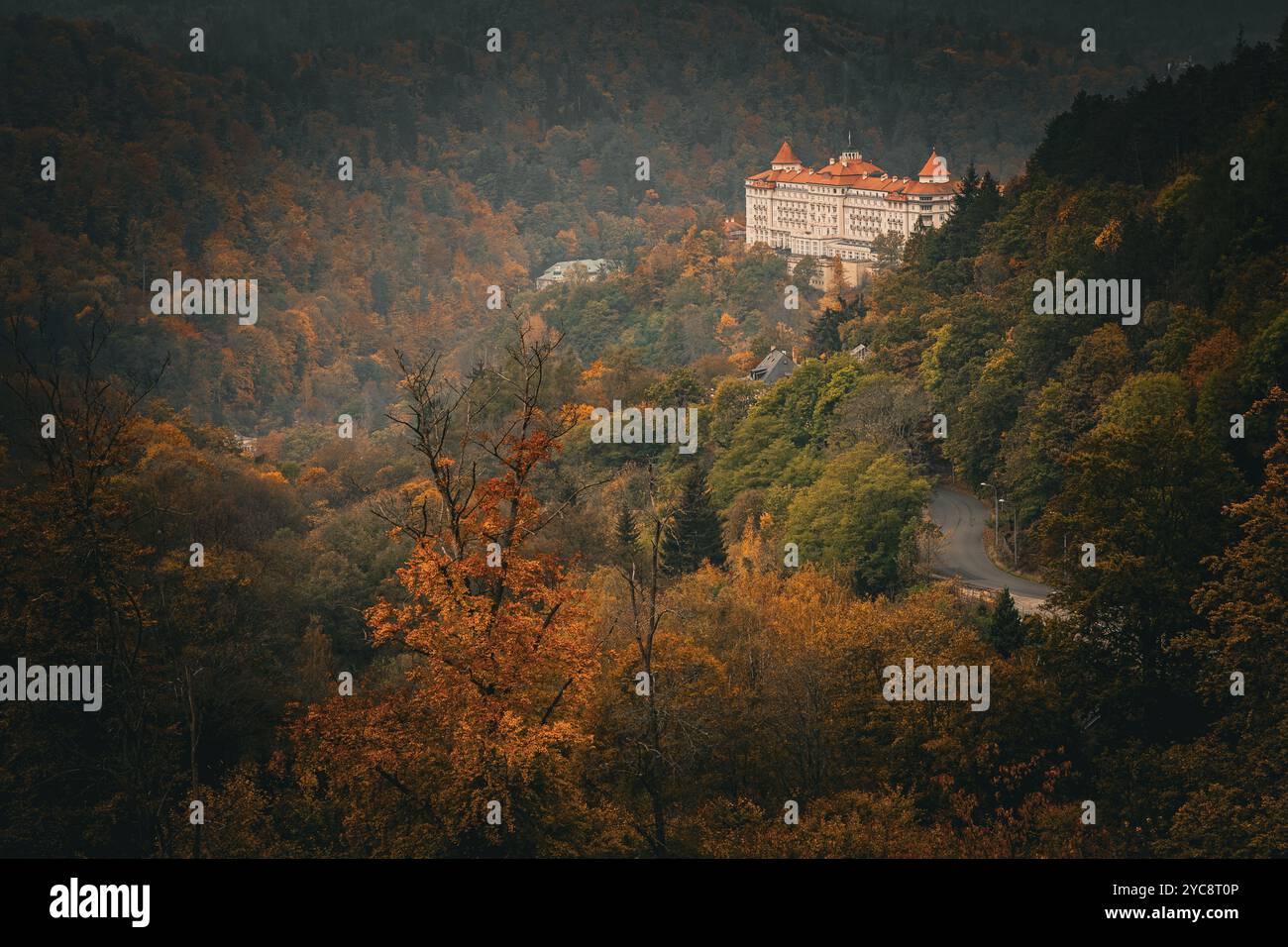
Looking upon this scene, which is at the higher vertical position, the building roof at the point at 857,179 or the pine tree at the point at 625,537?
the building roof at the point at 857,179

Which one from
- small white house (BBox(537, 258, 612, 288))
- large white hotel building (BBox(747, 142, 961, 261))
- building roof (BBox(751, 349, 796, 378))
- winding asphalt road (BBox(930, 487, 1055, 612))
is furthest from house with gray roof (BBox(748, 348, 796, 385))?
small white house (BBox(537, 258, 612, 288))

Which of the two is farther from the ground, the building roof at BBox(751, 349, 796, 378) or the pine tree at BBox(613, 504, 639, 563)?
the building roof at BBox(751, 349, 796, 378)

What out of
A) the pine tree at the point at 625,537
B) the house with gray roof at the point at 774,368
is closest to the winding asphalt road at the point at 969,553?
the pine tree at the point at 625,537

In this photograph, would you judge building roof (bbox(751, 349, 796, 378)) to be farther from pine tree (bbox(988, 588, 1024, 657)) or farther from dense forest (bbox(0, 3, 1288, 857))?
pine tree (bbox(988, 588, 1024, 657))

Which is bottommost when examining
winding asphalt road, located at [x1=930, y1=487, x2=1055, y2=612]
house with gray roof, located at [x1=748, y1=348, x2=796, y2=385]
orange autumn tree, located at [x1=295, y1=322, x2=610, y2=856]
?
orange autumn tree, located at [x1=295, y1=322, x2=610, y2=856]

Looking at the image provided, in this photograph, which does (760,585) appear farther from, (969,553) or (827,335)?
(827,335)

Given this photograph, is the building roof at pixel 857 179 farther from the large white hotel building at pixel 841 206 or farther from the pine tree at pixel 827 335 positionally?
the pine tree at pixel 827 335
